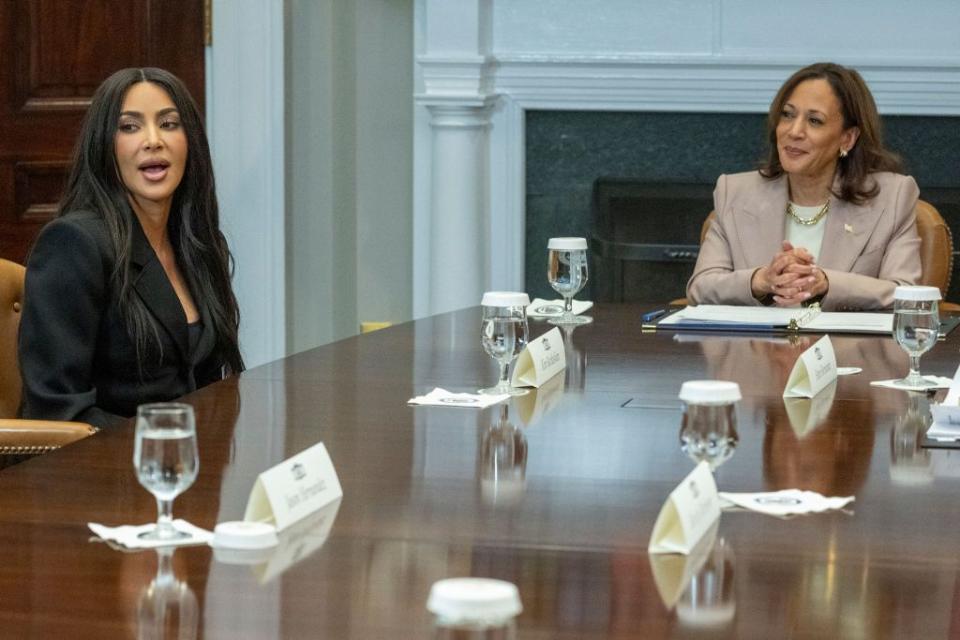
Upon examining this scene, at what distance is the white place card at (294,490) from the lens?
4.48 feet

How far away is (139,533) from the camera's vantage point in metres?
1.35

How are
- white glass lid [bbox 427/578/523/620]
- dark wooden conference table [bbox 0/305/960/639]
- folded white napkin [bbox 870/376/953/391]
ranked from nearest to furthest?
white glass lid [bbox 427/578/523/620] < dark wooden conference table [bbox 0/305/960/639] < folded white napkin [bbox 870/376/953/391]

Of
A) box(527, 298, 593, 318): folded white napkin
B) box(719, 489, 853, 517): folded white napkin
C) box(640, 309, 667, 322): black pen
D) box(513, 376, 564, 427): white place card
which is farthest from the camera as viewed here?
box(527, 298, 593, 318): folded white napkin

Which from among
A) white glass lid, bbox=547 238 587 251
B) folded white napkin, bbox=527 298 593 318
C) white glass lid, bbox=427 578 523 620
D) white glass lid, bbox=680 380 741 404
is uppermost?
white glass lid, bbox=547 238 587 251

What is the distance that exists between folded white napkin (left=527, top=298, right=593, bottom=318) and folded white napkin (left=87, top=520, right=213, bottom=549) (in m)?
1.77

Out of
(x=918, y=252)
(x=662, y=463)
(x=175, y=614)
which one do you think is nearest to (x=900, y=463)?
(x=662, y=463)

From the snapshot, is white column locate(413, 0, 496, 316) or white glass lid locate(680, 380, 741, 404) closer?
white glass lid locate(680, 380, 741, 404)

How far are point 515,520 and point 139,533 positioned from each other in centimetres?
34

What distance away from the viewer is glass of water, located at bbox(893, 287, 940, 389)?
2.23 metres

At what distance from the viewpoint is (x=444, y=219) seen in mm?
4875

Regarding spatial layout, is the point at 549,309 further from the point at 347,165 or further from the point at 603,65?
the point at 347,165

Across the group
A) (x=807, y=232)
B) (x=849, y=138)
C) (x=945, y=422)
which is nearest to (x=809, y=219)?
(x=807, y=232)

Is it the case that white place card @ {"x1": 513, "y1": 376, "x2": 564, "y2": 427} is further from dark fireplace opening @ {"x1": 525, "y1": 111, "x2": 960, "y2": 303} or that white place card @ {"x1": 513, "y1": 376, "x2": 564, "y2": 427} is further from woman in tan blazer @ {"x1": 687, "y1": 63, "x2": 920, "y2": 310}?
dark fireplace opening @ {"x1": 525, "y1": 111, "x2": 960, "y2": 303}

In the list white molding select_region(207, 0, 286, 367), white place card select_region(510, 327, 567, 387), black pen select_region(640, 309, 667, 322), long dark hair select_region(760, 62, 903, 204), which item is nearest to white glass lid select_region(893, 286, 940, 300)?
white place card select_region(510, 327, 567, 387)
